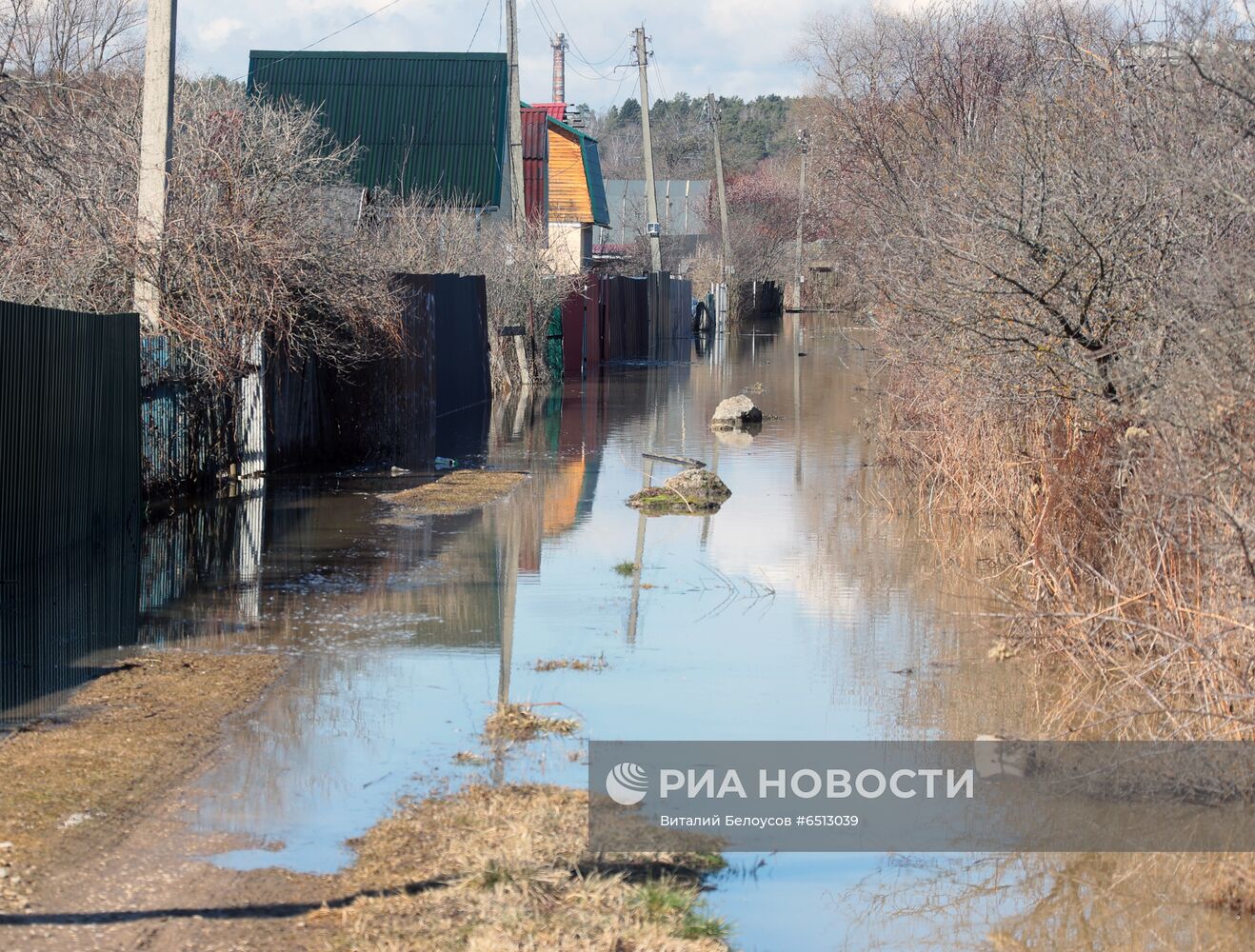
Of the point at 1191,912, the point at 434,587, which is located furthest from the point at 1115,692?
the point at 434,587

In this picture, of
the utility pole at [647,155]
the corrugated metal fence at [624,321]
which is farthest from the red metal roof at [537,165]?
the corrugated metal fence at [624,321]

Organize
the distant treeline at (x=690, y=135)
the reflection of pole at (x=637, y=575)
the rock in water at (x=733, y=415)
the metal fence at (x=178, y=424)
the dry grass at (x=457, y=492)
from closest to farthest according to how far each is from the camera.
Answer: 1. the reflection of pole at (x=637, y=575)
2. the metal fence at (x=178, y=424)
3. the dry grass at (x=457, y=492)
4. the rock in water at (x=733, y=415)
5. the distant treeline at (x=690, y=135)

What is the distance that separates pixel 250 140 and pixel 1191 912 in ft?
46.4

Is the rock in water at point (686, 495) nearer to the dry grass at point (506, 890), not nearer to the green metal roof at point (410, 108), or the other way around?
the dry grass at point (506, 890)

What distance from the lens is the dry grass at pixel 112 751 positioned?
5285mm

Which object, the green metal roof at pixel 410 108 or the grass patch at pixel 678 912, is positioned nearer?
the grass patch at pixel 678 912

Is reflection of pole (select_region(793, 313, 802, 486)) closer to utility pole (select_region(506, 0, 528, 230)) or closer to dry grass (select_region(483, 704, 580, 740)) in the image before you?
utility pole (select_region(506, 0, 528, 230))

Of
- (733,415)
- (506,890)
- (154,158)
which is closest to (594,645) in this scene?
(506,890)

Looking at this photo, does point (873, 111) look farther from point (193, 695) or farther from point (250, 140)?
point (193, 695)

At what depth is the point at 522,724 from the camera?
269 inches

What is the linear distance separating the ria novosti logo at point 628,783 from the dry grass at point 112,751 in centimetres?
168

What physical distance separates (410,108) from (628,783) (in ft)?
103

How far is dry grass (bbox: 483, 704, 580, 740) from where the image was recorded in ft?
22.1

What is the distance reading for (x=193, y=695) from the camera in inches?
282
